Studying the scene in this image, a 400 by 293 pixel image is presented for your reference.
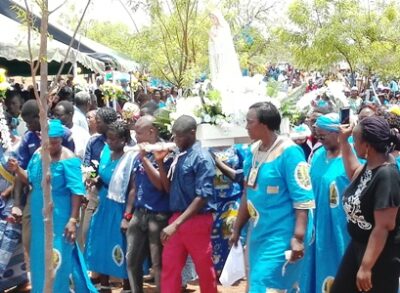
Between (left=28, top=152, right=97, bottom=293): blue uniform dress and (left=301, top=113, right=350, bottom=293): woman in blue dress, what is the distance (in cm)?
186

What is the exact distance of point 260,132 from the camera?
505 cm

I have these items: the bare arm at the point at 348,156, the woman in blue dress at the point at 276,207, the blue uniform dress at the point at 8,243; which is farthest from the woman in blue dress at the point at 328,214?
the blue uniform dress at the point at 8,243

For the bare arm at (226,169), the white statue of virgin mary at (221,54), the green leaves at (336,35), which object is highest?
the green leaves at (336,35)

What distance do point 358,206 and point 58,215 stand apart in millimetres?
2606

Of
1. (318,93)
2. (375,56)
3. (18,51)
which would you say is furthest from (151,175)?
(375,56)

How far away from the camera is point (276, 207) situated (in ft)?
16.1

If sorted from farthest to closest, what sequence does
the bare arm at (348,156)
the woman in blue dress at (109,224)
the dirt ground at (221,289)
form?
1. the dirt ground at (221,289)
2. the woman in blue dress at (109,224)
3. the bare arm at (348,156)

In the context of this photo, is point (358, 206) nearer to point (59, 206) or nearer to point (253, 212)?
point (253, 212)

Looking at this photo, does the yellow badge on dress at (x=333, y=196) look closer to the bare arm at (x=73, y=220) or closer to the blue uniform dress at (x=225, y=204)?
the blue uniform dress at (x=225, y=204)

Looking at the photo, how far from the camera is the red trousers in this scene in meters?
5.88

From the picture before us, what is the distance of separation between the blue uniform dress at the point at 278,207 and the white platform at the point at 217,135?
1353 mm

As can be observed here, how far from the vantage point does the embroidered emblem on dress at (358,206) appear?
4.34m

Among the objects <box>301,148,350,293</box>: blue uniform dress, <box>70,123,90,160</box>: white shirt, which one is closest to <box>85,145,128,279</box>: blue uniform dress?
<box>70,123,90,160</box>: white shirt

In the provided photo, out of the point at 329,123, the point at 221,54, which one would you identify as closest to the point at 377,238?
the point at 329,123
